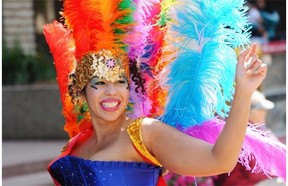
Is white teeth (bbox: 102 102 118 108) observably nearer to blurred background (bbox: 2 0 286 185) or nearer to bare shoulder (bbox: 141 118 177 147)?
bare shoulder (bbox: 141 118 177 147)

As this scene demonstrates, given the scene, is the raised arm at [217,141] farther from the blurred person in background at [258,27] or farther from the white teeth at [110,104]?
the blurred person in background at [258,27]

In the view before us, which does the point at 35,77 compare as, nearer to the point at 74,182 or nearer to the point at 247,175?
the point at 247,175

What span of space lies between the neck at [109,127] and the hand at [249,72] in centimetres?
70

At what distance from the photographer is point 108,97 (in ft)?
11.8

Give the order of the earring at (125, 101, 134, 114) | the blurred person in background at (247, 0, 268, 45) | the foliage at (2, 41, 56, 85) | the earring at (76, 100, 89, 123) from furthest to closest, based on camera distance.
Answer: the blurred person in background at (247, 0, 268, 45) → the foliage at (2, 41, 56, 85) → the earring at (76, 100, 89, 123) → the earring at (125, 101, 134, 114)

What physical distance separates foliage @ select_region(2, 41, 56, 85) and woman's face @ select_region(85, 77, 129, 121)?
37.5ft

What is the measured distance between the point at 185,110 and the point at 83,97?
47 centimetres

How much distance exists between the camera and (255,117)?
5.96 meters

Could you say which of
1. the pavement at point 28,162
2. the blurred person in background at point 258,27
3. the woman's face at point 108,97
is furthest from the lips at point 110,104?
the blurred person in background at point 258,27

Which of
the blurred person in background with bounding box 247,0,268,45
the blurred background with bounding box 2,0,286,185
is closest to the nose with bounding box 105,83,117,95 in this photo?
the blurred background with bounding box 2,0,286,185

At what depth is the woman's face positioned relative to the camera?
358 centimetres

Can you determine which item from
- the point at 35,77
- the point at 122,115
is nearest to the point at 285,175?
the point at 122,115

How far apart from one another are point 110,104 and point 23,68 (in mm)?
11757

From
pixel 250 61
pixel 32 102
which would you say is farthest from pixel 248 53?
pixel 32 102
